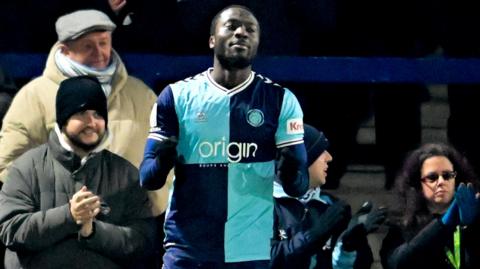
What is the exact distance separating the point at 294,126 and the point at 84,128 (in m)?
1.16

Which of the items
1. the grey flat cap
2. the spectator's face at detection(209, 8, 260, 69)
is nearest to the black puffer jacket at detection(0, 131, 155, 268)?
the grey flat cap

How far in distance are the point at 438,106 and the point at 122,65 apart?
195cm

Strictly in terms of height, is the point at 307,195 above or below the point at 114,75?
below

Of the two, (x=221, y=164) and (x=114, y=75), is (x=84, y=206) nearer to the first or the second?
(x=221, y=164)

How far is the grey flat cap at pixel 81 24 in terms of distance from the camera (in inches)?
341

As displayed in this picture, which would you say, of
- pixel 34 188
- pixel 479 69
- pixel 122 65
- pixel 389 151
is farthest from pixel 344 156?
pixel 34 188

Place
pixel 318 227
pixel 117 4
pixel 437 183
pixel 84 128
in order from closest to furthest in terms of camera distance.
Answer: pixel 84 128 → pixel 318 227 → pixel 437 183 → pixel 117 4

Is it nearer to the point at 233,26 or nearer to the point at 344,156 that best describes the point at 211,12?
the point at 344,156

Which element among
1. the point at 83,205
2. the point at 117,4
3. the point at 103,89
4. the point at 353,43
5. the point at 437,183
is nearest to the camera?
the point at 83,205

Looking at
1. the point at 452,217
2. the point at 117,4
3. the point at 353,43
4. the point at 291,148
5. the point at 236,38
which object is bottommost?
the point at 452,217

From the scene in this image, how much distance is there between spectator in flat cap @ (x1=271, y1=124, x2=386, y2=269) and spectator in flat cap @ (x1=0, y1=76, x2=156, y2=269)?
0.62 meters

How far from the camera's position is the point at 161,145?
23.5 ft

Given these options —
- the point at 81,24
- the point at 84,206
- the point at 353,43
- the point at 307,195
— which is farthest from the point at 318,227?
the point at 353,43

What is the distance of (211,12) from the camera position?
9.23 metres
